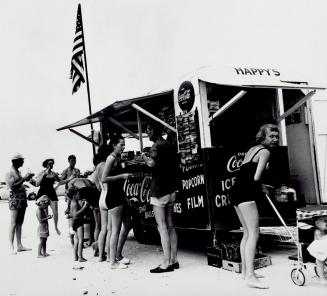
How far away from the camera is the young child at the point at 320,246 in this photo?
443 cm

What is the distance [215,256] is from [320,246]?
186 centimetres

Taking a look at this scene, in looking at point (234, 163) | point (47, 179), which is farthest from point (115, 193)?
point (47, 179)

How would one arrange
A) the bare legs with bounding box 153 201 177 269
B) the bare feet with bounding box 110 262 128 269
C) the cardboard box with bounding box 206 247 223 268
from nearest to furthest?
1. the bare legs with bounding box 153 201 177 269
2. the cardboard box with bounding box 206 247 223 268
3. the bare feet with bounding box 110 262 128 269

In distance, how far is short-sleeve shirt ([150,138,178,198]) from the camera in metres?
5.69

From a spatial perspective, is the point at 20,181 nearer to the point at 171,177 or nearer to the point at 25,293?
the point at 25,293

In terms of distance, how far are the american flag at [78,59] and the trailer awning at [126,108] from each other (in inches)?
106

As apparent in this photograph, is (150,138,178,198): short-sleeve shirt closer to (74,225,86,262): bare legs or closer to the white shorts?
the white shorts

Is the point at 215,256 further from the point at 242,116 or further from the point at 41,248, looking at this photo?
the point at 41,248

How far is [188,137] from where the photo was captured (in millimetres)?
6684

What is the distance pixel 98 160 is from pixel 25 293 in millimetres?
2616

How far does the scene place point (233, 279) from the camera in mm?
5191

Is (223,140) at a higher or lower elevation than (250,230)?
higher

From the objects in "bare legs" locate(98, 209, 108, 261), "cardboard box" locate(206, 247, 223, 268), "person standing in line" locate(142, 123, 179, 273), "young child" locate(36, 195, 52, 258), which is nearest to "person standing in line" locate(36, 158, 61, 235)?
"young child" locate(36, 195, 52, 258)

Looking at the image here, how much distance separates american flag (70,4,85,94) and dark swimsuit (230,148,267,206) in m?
8.49
